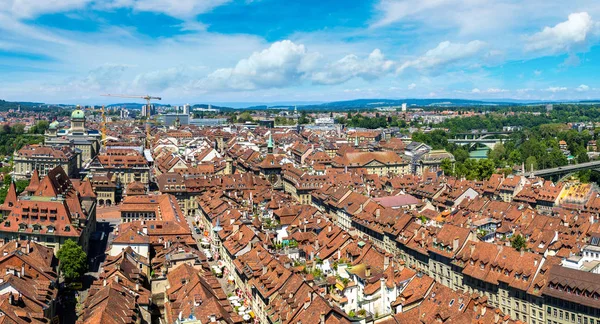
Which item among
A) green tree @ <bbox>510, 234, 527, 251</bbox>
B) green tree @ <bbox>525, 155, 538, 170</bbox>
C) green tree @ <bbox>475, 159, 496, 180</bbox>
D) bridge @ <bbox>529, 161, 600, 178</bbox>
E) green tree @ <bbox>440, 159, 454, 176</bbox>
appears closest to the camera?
green tree @ <bbox>510, 234, 527, 251</bbox>

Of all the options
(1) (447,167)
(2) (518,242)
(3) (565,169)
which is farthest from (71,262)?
(3) (565,169)

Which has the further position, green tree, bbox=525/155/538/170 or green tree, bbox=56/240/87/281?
green tree, bbox=525/155/538/170

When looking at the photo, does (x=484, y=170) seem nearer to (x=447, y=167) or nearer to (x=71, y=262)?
(x=447, y=167)

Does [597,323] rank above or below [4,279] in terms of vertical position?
→ below

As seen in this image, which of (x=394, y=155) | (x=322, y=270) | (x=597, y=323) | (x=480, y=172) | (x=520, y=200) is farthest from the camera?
(x=394, y=155)

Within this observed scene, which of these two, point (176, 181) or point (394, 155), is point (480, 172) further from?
point (176, 181)

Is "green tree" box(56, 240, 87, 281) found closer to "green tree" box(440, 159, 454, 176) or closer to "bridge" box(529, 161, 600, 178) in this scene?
"green tree" box(440, 159, 454, 176)

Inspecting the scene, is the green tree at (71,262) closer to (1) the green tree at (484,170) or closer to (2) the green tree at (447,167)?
(1) the green tree at (484,170)

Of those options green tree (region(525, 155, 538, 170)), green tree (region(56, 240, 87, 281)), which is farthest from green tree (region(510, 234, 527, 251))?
green tree (region(525, 155, 538, 170))

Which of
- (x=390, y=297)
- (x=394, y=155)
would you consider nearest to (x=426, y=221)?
(x=390, y=297)
